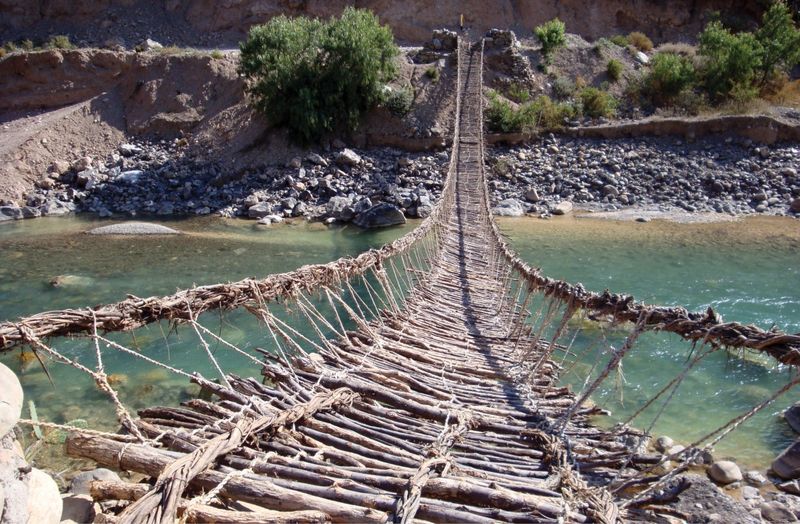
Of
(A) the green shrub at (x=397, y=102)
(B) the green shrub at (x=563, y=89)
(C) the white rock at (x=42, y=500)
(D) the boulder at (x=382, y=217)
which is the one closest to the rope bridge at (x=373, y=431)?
(C) the white rock at (x=42, y=500)

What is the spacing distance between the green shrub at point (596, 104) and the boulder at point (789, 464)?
44.4 ft

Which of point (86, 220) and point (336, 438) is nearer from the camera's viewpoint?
point (336, 438)

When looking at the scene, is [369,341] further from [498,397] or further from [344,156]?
[344,156]

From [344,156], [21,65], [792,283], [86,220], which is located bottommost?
[86,220]

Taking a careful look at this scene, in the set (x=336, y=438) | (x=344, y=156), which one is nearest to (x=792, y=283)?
(x=336, y=438)

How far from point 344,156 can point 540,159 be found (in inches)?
206

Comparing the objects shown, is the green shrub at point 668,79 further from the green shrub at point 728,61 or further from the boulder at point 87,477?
the boulder at point 87,477

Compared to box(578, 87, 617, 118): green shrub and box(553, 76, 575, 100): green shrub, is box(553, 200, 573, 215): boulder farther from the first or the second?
box(553, 76, 575, 100): green shrub

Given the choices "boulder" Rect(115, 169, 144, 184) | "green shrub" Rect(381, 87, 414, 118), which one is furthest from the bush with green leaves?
"boulder" Rect(115, 169, 144, 184)

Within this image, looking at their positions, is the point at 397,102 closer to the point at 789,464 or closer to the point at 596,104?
the point at 596,104

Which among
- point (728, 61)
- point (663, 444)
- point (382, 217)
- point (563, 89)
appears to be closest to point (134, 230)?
point (382, 217)

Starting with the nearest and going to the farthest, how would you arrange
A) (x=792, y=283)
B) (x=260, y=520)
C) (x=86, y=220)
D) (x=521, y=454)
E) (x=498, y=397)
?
(x=260, y=520) → (x=521, y=454) → (x=498, y=397) → (x=792, y=283) → (x=86, y=220)

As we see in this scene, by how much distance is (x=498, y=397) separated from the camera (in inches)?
109

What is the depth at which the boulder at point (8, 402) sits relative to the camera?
103 centimetres
